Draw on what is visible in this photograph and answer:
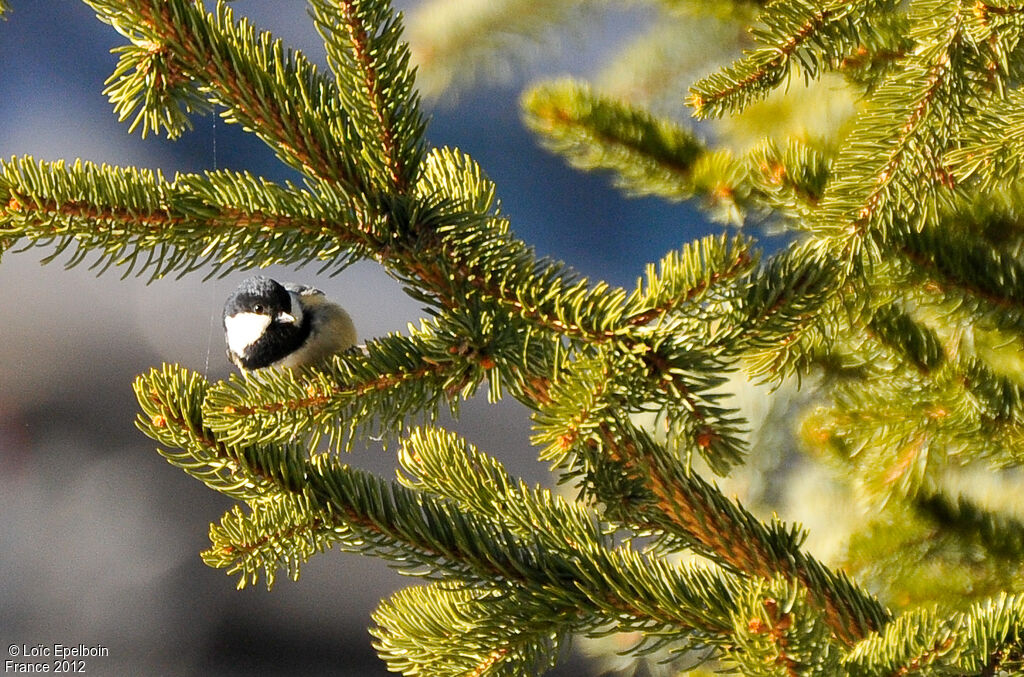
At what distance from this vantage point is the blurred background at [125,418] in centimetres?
126

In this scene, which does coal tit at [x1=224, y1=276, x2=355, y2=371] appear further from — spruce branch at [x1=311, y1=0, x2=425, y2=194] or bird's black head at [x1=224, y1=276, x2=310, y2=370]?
spruce branch at [x1=311, y1=0, x2=425, y2=194]

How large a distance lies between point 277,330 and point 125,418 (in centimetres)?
63

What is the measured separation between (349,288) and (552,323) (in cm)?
106

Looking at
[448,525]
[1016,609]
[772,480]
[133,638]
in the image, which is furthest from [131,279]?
[1016,609]

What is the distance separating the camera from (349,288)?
141cm

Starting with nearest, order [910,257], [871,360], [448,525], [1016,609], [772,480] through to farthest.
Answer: [1016,609]
[448,525]
[910,257]
[871,360]
[772,480]

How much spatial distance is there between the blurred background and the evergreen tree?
81cm

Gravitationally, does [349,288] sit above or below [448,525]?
above

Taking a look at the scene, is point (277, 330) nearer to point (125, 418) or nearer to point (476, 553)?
point (476, 553)

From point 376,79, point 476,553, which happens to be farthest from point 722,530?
point 376,79

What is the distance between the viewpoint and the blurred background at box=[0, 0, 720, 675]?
4.12ft

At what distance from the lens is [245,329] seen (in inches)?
32.4

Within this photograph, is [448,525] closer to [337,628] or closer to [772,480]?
[772,480]

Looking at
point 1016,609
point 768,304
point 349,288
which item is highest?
point 349,288
